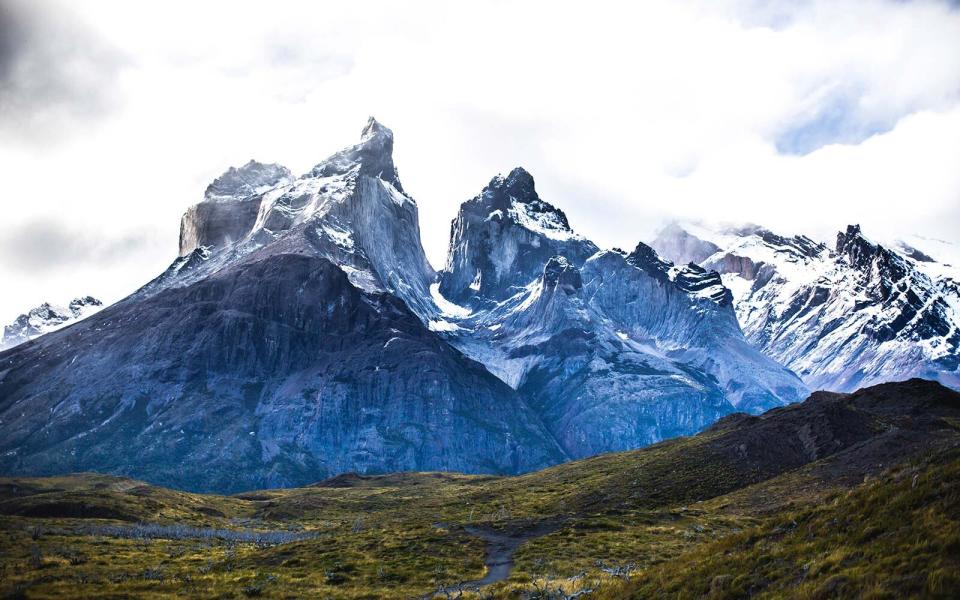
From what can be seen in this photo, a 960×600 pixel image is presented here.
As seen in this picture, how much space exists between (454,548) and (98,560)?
39381 millimetres

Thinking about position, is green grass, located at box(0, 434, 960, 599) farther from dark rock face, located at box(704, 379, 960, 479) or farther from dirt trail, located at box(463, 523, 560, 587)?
dark rock face, located at box(704, 379, 960, 479)

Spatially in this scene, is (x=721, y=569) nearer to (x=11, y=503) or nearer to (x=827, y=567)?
(x=827, y=567)

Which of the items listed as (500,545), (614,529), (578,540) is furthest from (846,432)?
(500,545)

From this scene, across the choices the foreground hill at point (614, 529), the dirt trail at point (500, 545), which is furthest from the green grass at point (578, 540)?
the dirt trail at point (500, 545)

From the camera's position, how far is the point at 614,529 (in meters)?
91.3

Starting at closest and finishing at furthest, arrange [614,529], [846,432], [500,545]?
1. [500,545]
2. [614,529]
3. [846,432]

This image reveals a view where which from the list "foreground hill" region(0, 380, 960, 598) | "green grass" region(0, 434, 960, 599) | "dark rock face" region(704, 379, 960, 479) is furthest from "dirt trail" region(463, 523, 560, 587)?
"dark rock face" region(704, 379, 960, 479)

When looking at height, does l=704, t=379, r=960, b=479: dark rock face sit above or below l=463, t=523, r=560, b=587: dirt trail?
above

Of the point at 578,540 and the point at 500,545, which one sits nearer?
the point at 578,540

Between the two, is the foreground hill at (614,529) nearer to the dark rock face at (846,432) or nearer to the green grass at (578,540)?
the green grass at (578,540)

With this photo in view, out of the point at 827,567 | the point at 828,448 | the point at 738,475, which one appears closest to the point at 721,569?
the point at 827,567

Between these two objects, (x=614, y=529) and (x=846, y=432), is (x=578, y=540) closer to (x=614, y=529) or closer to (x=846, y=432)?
(x=614, y=529)

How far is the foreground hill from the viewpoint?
35531mm

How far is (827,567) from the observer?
110 feet
